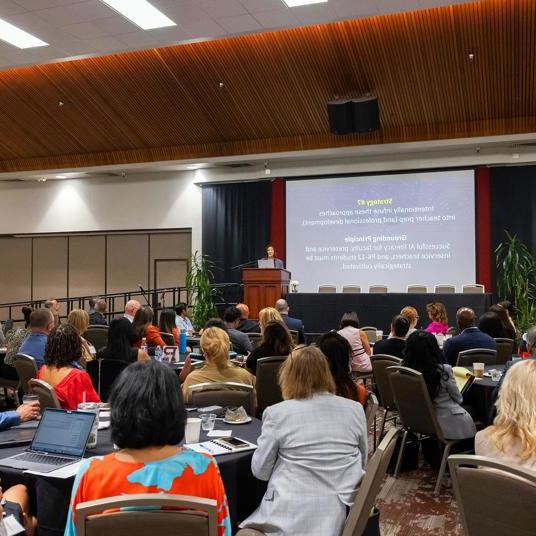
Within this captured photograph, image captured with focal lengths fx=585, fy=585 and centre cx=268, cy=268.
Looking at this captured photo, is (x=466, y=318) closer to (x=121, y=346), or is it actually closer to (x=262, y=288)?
(x=121, y=346)

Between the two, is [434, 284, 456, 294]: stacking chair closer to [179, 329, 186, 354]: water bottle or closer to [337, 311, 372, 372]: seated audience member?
[337, 311, 372, 372]: seated audience member

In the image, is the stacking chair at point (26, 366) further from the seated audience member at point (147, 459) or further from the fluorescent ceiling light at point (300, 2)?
the fluorescent ceiling light at point (300, 2)

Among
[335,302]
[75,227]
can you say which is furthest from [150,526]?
[75,227]

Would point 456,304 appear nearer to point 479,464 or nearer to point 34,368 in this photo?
point 34,368

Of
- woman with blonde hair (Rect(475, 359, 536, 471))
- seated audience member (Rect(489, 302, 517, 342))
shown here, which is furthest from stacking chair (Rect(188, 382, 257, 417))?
seated audience member (Rect(489, 302, 517, 342))

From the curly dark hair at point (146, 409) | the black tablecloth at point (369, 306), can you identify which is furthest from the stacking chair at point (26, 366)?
the black tablecloth at point (369, 306)

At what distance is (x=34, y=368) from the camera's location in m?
4.88

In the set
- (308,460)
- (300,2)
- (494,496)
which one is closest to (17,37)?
(300,2)

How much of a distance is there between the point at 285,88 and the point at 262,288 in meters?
3.84

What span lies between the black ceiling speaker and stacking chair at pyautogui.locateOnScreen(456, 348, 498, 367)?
6.62 metres

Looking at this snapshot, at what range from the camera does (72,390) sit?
342 centimetres

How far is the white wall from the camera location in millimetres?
14453

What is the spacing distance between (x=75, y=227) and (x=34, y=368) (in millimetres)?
11222

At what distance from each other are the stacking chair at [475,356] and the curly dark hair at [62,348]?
3.48m
